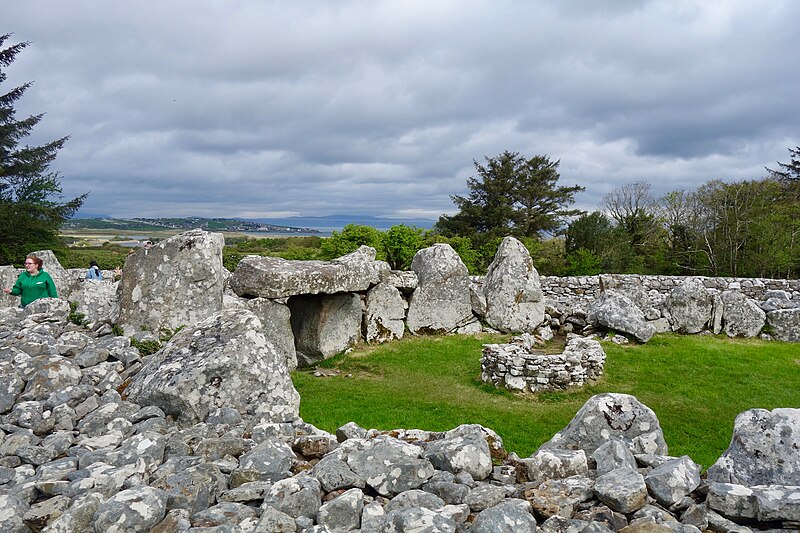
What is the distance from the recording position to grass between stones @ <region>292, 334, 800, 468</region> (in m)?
8.12

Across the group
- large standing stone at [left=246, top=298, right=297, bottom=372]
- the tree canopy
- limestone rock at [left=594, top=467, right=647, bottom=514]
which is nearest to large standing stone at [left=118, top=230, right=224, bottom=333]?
large standing stone at [left=246, top=298, right=297, bottom=372]

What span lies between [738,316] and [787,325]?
1.26 metres

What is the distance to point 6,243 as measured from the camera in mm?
25547

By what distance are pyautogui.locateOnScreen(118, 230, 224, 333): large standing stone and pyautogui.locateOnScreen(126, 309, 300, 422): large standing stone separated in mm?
2125

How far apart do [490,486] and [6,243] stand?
30167 mm

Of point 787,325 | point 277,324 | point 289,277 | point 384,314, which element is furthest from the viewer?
point 787,325

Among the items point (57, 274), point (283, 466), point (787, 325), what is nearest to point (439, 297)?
point (787, 325)

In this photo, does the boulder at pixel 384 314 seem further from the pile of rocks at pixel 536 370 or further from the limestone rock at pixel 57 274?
the limestone rock at pixel 57 274

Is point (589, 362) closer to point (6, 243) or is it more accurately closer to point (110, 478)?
point (110, 478)

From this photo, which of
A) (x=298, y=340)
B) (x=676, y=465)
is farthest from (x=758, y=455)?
(x=298, y=340)

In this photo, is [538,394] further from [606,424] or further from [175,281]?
[175,281]

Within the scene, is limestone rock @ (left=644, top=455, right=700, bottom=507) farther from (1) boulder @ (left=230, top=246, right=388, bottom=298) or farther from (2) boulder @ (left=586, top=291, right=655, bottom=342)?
(2) boulder @ (left=586, top=291, right=655, bottom=342)

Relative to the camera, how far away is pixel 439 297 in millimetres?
14531

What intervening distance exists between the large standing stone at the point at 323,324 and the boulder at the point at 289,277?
0.79 m
